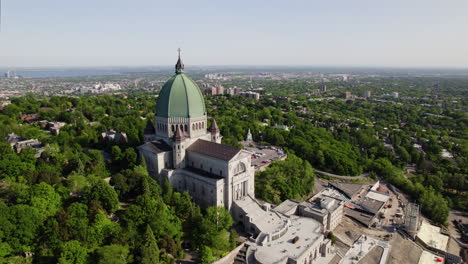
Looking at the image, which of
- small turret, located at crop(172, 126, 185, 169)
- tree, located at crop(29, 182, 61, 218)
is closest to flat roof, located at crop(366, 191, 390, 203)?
small turret, located at crop(172, 126, 185, 169)

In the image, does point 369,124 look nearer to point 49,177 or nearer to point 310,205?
point 310,205

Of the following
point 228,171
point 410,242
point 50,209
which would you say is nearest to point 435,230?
point 410,242

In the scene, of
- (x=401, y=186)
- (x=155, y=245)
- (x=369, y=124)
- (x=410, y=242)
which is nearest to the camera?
(x=155, y=245)

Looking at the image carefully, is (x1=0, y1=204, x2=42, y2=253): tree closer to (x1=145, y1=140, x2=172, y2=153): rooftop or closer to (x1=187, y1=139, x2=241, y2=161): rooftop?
(x1=145, y1=140, x2=172, y2=153): rooftop

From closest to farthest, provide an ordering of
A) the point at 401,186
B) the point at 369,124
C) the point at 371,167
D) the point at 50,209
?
the point at 50,209
the point at 401,186
the point at 371,167
the point at 369,124

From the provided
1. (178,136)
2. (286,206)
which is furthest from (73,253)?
(286,206)

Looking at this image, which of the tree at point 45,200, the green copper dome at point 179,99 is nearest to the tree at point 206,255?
the tree at point 45,200
